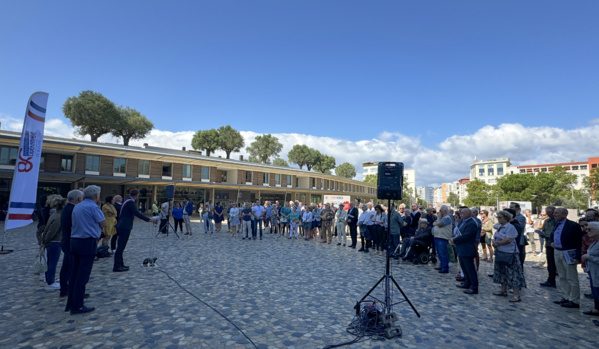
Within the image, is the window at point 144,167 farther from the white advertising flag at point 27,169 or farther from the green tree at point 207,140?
the green tree at point 207,140

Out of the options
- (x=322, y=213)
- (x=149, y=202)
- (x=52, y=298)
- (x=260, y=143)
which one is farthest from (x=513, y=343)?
(x=260, y=143)

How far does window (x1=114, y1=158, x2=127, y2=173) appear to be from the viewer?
27.0m

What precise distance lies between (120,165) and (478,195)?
236 ft

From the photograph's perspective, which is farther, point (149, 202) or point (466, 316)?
point (149, 202)

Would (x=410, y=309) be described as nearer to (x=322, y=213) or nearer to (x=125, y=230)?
(x=125, y=230)

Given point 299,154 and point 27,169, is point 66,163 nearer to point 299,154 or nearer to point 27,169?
point 27,169

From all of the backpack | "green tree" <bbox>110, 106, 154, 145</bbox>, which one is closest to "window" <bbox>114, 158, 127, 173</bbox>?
the backpack

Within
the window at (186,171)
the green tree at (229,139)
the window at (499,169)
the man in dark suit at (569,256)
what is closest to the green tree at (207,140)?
the green tree at (229,139)

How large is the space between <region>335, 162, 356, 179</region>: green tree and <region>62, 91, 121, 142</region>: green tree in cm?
6012

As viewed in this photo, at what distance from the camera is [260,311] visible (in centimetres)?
476

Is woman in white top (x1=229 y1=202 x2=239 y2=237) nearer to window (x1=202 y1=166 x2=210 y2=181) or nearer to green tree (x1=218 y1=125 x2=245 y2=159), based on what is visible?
window (x1=202 y1=166 x2=210 y2=181)

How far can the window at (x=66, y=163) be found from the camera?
82.8ft

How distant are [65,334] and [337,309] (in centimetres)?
391

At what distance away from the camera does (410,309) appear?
507 centimetres
